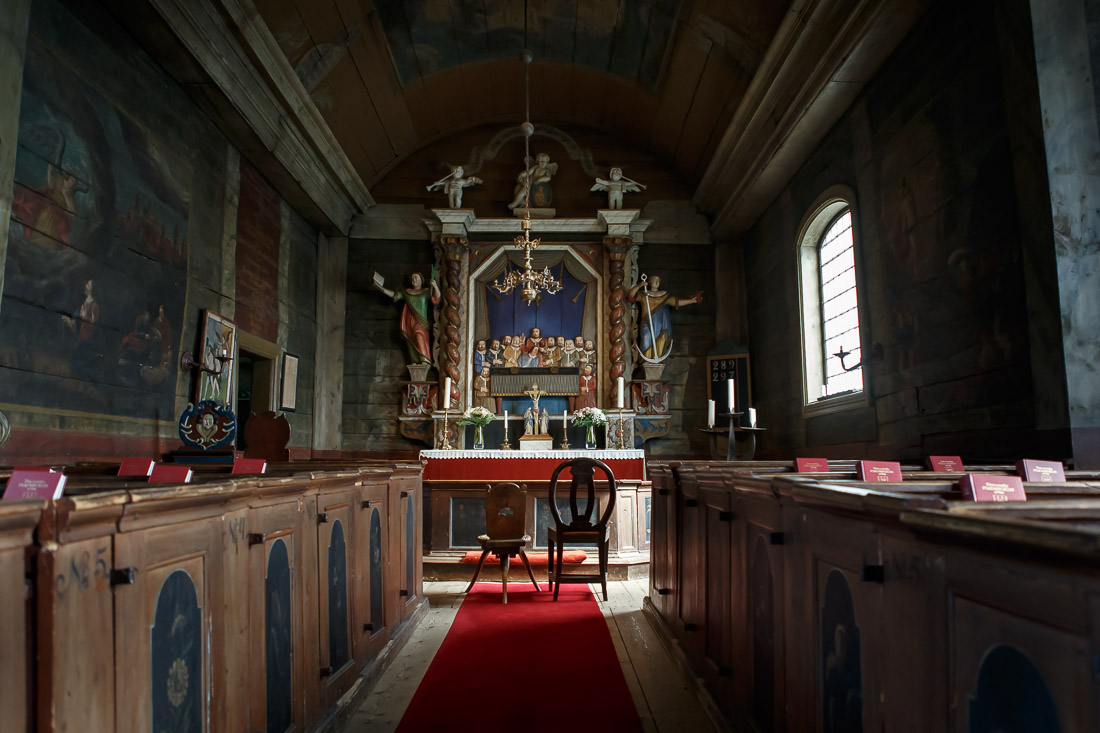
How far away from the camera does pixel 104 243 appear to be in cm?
475

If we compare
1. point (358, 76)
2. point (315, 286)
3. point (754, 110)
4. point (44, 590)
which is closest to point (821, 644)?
point (44, 590)

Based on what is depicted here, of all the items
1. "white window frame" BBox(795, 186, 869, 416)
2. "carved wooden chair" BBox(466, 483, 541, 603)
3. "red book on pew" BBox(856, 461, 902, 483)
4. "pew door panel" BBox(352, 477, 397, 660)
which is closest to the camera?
"red book on pew" BBox(856, 461, 902, 483)

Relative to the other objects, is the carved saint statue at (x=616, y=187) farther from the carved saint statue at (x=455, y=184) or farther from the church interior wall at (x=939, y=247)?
the church interior wall at (x=939, y=247)

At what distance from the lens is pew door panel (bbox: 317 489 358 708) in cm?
262

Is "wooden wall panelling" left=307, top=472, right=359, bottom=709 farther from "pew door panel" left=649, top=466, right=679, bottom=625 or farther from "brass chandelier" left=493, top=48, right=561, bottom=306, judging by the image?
"brass chandelier" left=493, top=48, right=561, bottom=306

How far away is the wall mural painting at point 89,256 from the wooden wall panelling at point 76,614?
3.43 meters

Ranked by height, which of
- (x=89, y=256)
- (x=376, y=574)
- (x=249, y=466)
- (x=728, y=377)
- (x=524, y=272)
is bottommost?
(x=376, y=574)

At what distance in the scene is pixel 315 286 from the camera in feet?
29.3

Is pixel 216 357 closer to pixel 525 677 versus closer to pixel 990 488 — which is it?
pixel 525 677

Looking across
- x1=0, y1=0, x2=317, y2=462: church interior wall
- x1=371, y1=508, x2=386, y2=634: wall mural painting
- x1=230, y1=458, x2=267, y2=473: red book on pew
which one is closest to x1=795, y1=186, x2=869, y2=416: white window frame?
x1=371, y1=508, x2=386, y2=634: wall mural painting

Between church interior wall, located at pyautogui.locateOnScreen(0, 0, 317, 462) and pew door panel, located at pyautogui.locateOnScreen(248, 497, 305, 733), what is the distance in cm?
270

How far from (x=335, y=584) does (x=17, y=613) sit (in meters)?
1.74

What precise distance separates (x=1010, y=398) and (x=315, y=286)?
7611 mm

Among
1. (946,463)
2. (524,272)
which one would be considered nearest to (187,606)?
(946,463)
